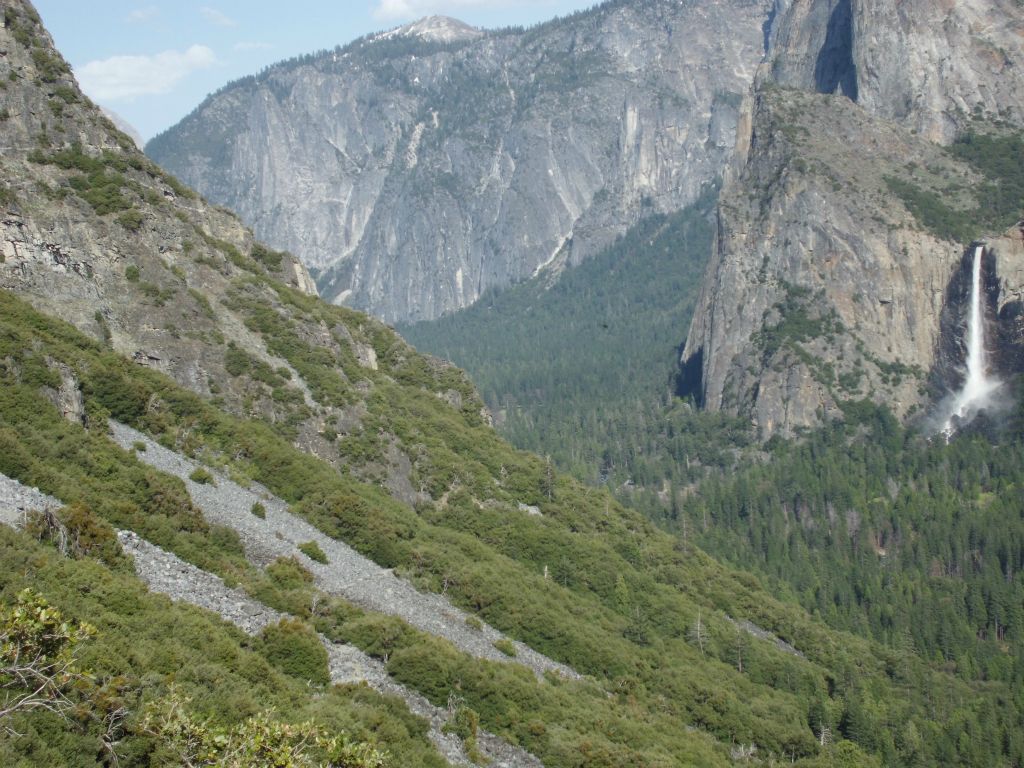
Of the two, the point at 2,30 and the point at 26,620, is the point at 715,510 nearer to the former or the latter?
the point at 2,30

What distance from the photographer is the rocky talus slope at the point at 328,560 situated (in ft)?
174

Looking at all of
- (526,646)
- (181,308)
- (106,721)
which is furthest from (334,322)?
(106,721)

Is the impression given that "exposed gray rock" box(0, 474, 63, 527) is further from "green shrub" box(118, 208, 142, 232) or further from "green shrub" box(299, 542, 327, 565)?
"green shrub" box(118, 208, 142, 232)

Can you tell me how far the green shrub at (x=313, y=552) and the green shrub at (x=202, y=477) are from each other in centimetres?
618

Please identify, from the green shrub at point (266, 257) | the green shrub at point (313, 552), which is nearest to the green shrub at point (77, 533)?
the green shrub at point (313, 552)

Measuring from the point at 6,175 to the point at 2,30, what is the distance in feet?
49.6

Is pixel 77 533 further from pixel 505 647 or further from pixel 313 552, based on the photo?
pixel 505 647

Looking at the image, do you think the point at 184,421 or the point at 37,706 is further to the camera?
the point at 184,421

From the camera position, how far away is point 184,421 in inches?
2522

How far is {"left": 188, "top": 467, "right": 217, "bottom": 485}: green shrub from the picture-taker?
56594 mm

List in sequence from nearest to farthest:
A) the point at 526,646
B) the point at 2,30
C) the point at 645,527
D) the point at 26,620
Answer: the point at 26,620
the point at 526,646
the point at 2,30
the point at 645,527

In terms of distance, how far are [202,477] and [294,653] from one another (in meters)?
18.5

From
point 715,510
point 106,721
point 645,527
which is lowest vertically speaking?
point 715,510

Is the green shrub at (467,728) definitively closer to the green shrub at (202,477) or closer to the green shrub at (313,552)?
the green shrub at (313,552)
